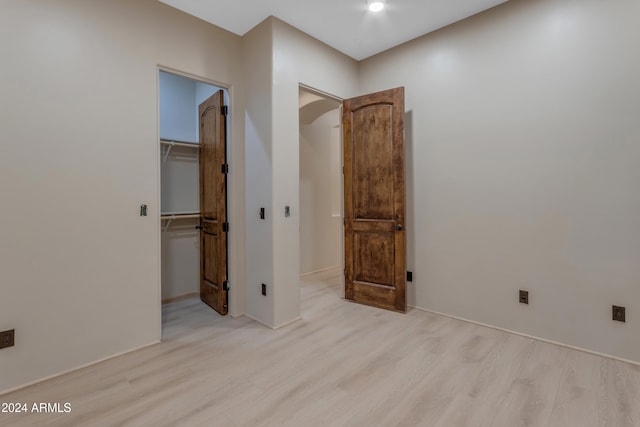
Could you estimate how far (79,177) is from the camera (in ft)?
7.14

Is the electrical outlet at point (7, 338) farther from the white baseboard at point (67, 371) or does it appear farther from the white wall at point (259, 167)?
the white wall at point (259, 167)

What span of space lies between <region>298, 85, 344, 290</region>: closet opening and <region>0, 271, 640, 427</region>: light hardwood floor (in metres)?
2.17

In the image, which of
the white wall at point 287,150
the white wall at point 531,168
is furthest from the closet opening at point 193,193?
the white wall at point 531,168

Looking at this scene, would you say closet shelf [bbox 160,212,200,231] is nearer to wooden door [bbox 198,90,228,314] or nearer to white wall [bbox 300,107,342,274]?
wooden door [bbox 198,90,228,314]

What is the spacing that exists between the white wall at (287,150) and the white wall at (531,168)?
113 cm

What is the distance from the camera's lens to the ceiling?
2635 mm

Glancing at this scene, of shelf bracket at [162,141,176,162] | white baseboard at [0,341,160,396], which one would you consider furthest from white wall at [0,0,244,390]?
shelf bracket at [162,141,176,162]

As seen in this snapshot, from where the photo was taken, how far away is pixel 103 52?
2281mm

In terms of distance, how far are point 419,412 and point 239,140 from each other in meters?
2.72

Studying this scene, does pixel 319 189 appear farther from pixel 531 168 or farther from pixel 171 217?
pixel 531 168

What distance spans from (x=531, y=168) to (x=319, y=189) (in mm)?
3085

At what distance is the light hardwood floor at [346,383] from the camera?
1.68 metres

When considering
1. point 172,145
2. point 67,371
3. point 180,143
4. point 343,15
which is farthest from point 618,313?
point 172,145

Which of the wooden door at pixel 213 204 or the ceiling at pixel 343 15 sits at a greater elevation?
the ceiling at pixel 343 15
